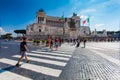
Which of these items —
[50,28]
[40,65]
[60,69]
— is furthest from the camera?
[50,28]

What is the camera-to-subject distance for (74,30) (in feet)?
313

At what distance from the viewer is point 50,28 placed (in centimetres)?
8881

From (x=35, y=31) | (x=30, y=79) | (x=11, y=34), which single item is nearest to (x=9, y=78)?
(x=30, y=79)

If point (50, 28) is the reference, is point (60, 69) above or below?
below

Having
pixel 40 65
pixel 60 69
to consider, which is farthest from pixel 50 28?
pixel 60 69

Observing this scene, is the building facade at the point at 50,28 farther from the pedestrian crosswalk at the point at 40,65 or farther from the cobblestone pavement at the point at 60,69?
the cobblestone pavement at the point at 60,69

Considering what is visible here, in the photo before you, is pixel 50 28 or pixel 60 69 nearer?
pixel 60 69

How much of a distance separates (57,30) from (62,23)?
11.5 meters

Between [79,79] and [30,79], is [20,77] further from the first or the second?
[79,79]

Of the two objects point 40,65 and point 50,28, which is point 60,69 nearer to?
point 40,65

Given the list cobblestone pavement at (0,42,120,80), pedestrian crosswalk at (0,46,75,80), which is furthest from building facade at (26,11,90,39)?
cobblestone pavement at (0,42,120,80)

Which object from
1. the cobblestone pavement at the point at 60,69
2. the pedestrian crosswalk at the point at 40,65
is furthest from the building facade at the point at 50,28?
the cobblestone pavement at the point at 60,69

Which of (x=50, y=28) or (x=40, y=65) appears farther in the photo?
(x=50, y=28)

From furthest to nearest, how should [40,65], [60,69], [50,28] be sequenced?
[50,28] < [40,65] < [60,69]
